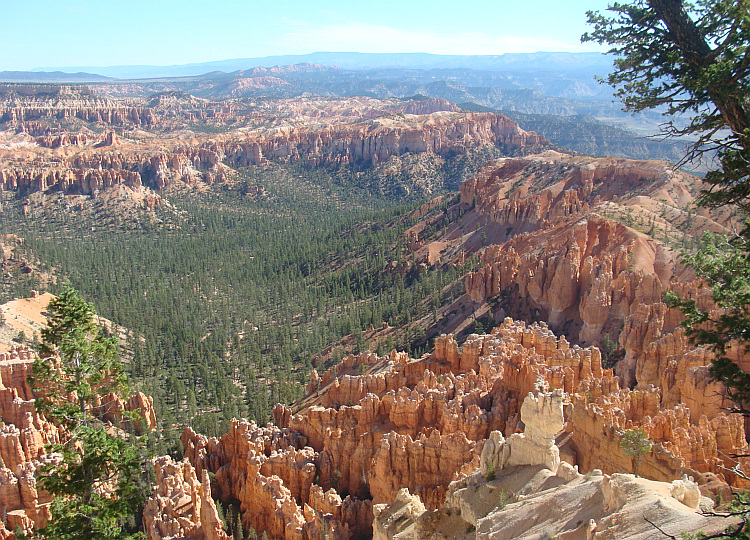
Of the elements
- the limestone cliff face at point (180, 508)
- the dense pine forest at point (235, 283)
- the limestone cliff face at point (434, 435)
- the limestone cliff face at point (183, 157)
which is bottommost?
the dense pine forest at point (235, 283)

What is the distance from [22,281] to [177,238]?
4208 centimetres

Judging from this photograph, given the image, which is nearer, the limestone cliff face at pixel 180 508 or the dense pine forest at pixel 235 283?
the limestone cliff face at pixel 180 508

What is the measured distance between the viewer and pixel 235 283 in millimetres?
95438

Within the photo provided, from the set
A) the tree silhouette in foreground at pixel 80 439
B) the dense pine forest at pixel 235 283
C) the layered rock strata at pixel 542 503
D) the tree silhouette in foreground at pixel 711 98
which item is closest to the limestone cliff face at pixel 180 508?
the tree silhouette in foreground at pixel 80 439

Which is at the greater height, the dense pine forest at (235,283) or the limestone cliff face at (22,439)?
the limestone cliff face at (22,439)

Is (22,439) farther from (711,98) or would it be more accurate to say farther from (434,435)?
(711,98)

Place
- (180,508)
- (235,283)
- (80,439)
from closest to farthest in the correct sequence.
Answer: (80,439) < (180,508) < (235,283)

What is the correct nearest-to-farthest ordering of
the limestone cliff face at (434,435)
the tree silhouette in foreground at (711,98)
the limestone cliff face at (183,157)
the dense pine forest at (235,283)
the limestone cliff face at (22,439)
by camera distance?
1. the tree silhouette in foreground at (711,98)
2. the limestone cliff face at (434,435)
3. the limestone cliff face at (22,439)
4. the dense pine forest at (235,283)
5. the limestone cliff face at (183,157)

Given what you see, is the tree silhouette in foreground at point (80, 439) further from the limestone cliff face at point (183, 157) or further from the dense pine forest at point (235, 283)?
the limestone cliff face at point (183, 157)

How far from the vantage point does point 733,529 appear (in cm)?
1109

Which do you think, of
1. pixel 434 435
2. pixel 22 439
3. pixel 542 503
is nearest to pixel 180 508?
pixel 22 439

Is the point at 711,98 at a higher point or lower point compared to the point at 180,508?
higher

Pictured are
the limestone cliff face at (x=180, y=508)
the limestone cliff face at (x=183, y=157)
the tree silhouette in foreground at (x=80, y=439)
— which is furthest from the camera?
the limestone cliff face at (x=183, y=157)

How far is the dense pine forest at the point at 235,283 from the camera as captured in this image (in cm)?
5953
